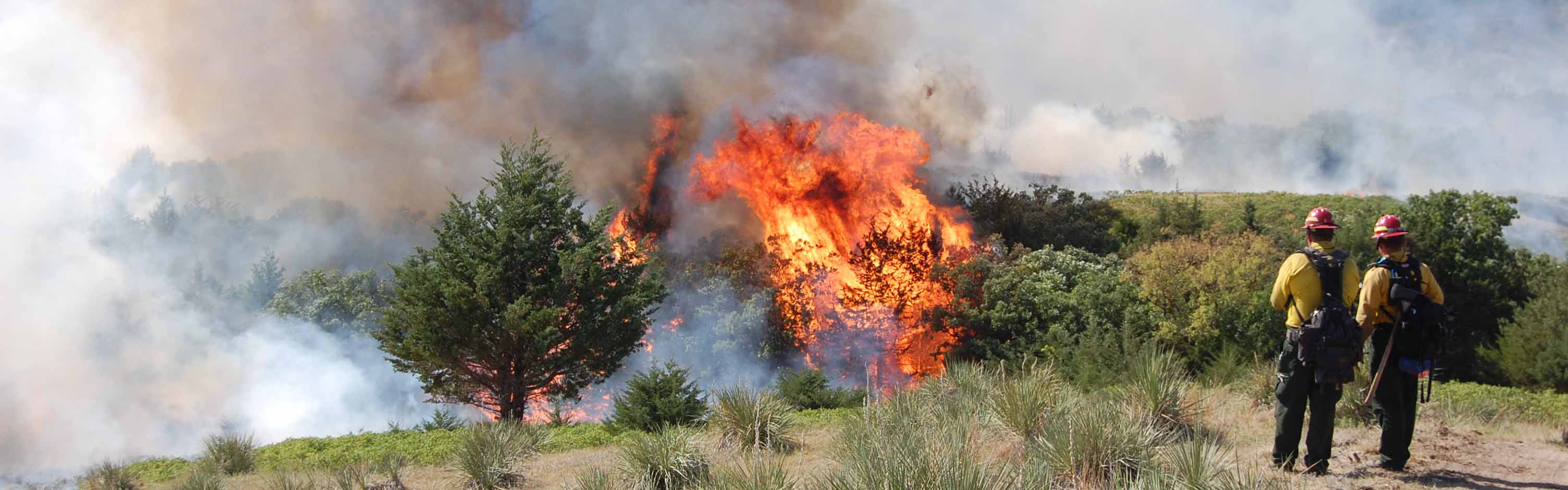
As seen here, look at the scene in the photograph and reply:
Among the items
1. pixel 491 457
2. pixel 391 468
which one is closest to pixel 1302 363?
pixel 491 457

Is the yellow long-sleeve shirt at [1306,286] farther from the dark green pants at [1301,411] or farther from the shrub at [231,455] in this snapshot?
the shrub at [231,455]

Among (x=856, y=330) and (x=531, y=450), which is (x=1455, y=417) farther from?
(x=856, y=330)

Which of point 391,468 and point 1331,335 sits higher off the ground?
point 1331,335

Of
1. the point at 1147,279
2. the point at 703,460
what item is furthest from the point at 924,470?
the point at 1147,279

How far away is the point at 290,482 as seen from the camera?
879cm

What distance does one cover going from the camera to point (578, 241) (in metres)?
18.7

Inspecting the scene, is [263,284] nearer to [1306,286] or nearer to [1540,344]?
[1306,286]

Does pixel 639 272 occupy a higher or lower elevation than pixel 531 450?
higher

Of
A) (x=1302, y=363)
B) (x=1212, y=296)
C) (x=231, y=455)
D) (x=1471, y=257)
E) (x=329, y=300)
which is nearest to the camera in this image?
(x=1302, y=363)

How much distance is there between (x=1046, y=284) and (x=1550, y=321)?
13765 millimetres

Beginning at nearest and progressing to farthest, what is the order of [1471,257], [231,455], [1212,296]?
[231,455] < [1212,296] < [1471,257]

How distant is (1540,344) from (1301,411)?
2528 cm

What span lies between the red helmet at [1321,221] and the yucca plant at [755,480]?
3.96 metres

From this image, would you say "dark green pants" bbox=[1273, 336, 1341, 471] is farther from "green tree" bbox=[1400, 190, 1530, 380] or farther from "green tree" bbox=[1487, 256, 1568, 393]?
"green tree" bbox=[1400, 190, 1530, 380]
